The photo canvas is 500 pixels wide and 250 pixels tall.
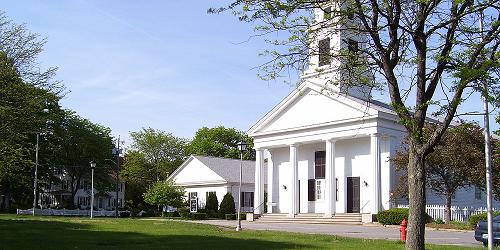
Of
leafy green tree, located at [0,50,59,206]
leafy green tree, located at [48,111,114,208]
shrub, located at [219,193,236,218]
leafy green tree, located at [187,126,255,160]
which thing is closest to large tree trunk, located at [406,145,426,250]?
leafy green tree, located at [0,50,59,206]

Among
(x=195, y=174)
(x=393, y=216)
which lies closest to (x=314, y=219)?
(x=393, y=216)

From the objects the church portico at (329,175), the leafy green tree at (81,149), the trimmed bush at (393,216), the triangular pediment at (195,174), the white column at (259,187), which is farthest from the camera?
the leafy green tree at (81,149)

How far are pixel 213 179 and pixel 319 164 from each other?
15.3 meters

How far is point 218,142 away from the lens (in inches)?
3816

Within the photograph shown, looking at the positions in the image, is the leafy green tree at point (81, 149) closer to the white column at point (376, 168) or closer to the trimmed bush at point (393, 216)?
the white column at point (376, 168)

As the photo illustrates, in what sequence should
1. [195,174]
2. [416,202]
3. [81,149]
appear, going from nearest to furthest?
[416,202] < [195,174] < [81,149]

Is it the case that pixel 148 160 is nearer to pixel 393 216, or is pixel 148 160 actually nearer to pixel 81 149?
pixel 81 149

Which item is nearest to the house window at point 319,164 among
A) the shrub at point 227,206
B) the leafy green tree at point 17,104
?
the shrub at point 227,206

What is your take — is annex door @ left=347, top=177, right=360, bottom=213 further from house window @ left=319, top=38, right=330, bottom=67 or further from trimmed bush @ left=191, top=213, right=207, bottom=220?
house window @ left=319, top=38, right=330, bottom=67

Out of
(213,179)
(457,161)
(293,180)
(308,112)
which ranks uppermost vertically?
(308,112)

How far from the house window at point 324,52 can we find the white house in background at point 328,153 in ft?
76.9

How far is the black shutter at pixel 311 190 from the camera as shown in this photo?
4665 cm

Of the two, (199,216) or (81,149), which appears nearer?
(199,216)

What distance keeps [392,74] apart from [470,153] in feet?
80.4
